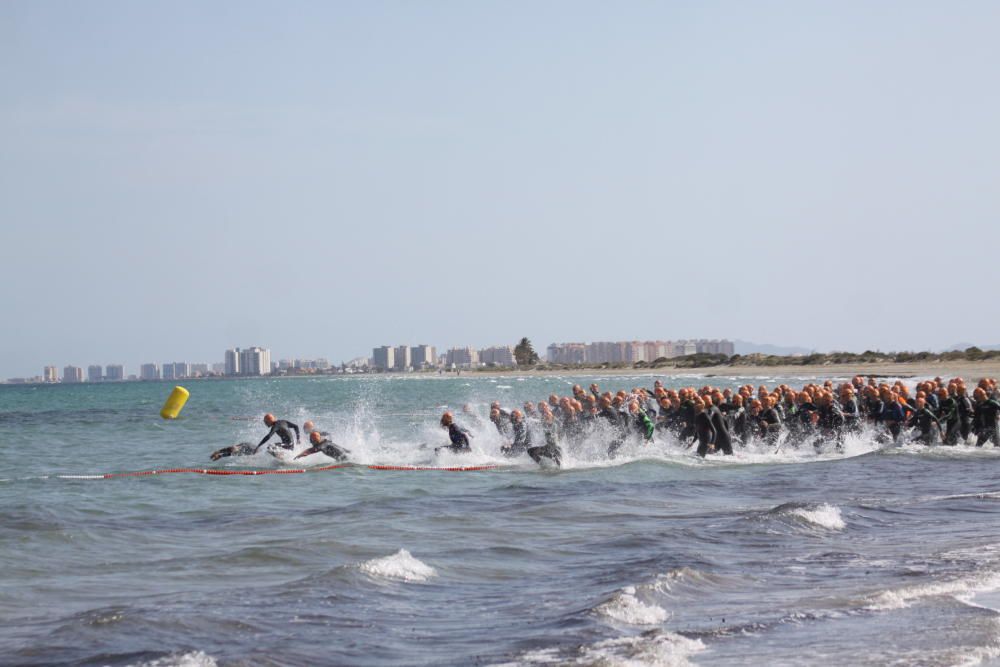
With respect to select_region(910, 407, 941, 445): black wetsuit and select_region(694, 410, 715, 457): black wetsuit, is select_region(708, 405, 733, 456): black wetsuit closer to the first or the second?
select_region(694, 410, 715, 457): black wetsuit

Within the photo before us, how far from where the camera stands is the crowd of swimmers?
22234 mm

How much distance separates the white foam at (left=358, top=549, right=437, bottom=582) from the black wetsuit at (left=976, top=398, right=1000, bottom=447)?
1519 centimetres

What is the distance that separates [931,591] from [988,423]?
47.5ft

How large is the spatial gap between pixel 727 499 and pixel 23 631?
33.2ft

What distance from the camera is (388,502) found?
643 inches

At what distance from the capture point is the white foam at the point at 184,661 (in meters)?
7.29

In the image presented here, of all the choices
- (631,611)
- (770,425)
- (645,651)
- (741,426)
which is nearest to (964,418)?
(770,425)

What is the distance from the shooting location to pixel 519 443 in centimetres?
2241

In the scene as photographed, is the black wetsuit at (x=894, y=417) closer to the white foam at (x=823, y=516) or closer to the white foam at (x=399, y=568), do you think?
the white foam at (x=823, y=516)

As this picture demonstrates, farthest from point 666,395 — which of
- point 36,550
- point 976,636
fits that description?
point 976,636

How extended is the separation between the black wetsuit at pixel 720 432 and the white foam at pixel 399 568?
1213cm

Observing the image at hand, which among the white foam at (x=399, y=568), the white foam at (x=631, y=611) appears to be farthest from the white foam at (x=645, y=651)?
the white foam at (x=399, y=568)

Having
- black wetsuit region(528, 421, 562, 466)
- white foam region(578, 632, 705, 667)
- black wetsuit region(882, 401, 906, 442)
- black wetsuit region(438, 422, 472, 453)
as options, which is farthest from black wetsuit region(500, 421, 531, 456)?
white foam region(578, 632, 705, 667)

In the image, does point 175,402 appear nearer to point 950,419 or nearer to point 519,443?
point 519,443
